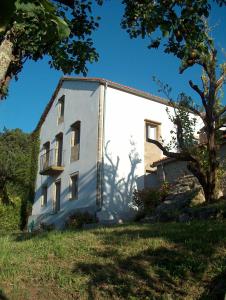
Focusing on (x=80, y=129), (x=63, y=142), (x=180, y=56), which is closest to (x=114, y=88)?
(x=80, y=129)

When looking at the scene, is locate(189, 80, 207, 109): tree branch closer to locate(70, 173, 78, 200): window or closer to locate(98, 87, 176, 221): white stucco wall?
locate(98, 87, 176, 221): white stucco wall

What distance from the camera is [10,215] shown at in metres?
27.7

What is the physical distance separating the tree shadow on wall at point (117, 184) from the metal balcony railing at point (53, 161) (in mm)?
4494

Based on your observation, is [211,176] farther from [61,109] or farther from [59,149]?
[61,109]

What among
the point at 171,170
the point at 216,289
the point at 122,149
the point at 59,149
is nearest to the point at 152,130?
the point at 122,149

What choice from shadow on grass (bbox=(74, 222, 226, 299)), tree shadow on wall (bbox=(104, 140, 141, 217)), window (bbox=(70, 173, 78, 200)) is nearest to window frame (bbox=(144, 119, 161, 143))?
tree shadow on wall (bbox=(104, 140, 141, 217))

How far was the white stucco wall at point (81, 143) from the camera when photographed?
73.2 feet

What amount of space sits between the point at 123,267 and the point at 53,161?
757 inches

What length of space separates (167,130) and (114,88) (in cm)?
429

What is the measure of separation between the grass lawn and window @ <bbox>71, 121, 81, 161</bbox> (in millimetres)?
13860

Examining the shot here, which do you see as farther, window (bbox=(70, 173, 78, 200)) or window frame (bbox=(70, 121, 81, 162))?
window frame (bbox=(70, 121, 81, 162))

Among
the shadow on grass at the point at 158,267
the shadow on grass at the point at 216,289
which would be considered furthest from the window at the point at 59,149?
the shadow on grass at the point at 216,289

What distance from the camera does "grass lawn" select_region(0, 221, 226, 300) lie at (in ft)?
22.5

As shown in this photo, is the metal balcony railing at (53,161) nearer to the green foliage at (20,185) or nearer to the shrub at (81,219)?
the green foliage at (20,185)
